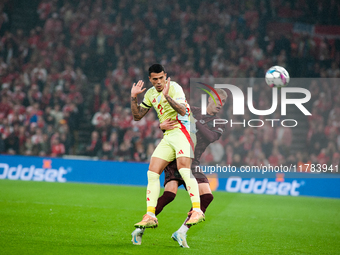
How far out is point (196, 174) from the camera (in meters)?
6.08

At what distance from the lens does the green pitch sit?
17.9 feet

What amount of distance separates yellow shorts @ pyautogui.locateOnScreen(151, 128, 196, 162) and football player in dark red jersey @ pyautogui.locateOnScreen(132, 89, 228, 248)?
13 centimetres

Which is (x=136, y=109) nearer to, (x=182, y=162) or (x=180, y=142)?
(x=180, y=142)

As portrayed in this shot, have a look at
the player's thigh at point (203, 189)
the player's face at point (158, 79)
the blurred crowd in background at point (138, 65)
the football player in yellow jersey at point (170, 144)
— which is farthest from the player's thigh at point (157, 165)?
the blurred crowd in background at point (138, 65)

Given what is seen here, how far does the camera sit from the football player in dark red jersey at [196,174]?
566 cm

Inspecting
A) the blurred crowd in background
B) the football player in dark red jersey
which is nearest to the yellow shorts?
the football player in dark red jersey

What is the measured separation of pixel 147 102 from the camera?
6043 mm

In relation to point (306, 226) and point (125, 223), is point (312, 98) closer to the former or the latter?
point (306, 226)

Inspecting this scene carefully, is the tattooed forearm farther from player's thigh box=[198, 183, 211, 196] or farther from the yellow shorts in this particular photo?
player's thigh box=[198, 183, 211, 196]

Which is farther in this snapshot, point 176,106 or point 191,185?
point 191,185

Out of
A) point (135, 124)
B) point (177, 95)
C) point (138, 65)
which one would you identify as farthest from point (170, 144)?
point (138, 65)

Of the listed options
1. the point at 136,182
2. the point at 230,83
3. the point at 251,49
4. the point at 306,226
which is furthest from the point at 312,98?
the point at 306,226

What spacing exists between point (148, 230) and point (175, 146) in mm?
1872

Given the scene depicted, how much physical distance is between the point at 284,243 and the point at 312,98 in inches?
403
